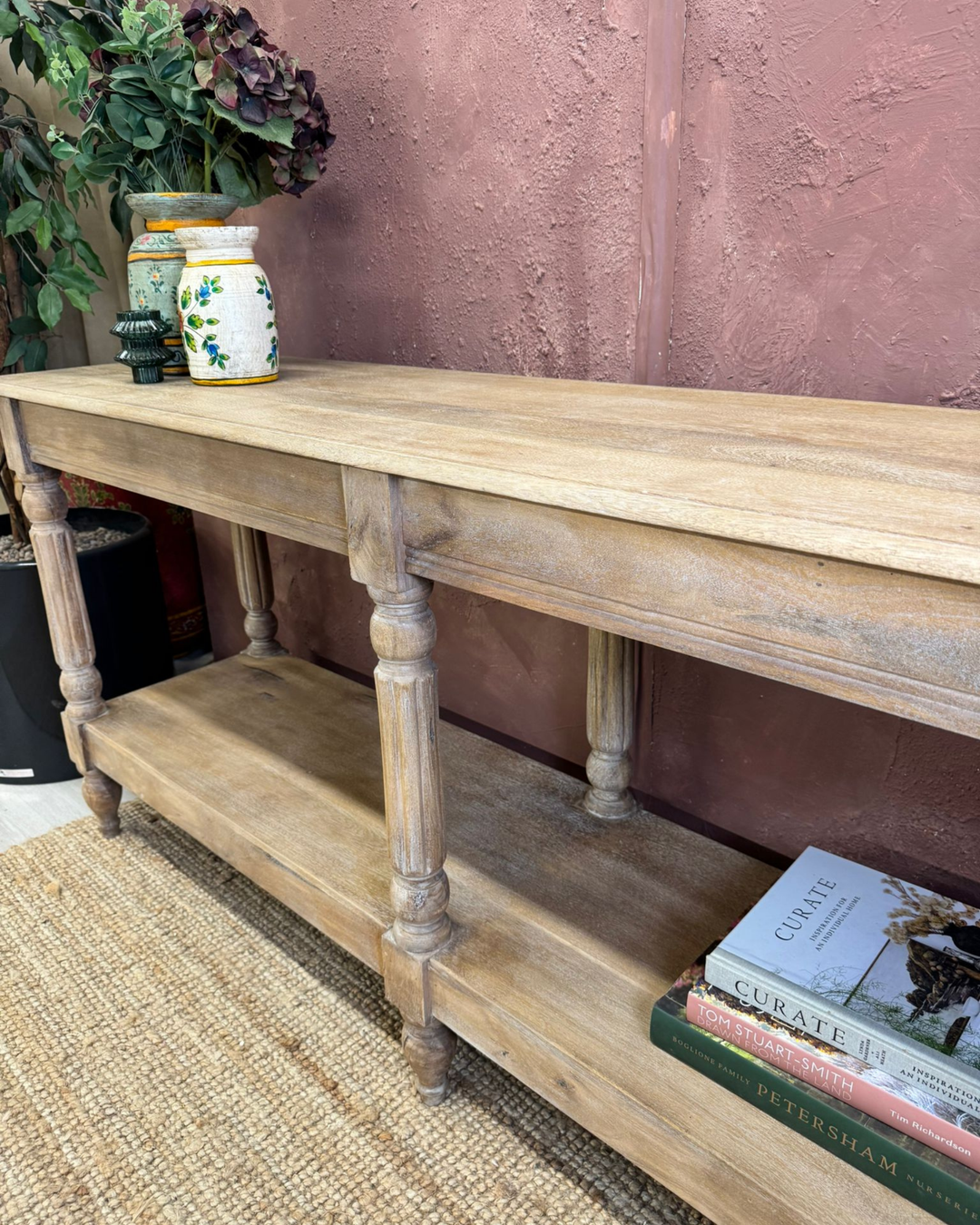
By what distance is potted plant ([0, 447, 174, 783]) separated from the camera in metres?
1.74

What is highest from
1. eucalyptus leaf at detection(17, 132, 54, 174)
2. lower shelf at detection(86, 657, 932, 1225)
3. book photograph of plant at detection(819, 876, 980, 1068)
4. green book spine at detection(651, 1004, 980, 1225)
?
eucalyptus leaf at detection(17, 132, 54, 174)

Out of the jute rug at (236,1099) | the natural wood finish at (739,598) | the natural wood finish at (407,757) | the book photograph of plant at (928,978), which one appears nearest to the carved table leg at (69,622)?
the jute rug at (236,1099)

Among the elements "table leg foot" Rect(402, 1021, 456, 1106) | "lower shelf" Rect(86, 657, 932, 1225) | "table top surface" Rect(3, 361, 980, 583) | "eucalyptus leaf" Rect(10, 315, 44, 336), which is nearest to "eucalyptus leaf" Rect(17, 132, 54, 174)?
"eucalyptus leaf" Rect(10, 315, 44, 336)

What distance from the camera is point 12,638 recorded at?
5.70 ft

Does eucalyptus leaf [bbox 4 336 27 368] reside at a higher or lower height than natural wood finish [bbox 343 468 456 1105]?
higher

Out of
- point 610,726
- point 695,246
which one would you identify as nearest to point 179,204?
point 695,246

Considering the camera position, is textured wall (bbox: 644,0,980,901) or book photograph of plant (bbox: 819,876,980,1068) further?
textured wall (bbox: 644,0,980,901)

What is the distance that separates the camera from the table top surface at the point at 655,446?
566mm

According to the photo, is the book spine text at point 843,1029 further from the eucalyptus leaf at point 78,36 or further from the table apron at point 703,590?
the eucalyptus leaf at point 78,36

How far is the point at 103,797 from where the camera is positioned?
5.34ft

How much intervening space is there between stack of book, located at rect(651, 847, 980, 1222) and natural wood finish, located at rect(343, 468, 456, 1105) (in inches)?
10.7

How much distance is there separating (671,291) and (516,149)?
314 millimetres

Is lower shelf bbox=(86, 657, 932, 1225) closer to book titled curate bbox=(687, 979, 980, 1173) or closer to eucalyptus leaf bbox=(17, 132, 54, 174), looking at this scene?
book titled curate bbox=(687, 979, 980, 1173)

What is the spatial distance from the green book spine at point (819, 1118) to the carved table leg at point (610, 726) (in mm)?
407
